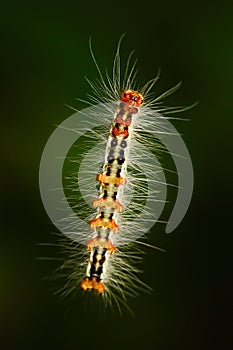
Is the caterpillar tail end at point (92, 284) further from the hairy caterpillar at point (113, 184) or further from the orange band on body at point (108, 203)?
the orange band on body at point (108, 203)

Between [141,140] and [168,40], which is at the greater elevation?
[168,40]

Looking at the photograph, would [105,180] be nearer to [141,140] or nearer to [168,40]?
[141,140]

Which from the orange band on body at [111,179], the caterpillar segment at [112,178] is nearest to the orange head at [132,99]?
the caterpillar segment at [112,178]

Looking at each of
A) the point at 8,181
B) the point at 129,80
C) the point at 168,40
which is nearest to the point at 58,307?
the point at 8,181

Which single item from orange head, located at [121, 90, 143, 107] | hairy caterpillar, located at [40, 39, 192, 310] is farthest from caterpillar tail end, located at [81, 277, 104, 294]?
orange head, located at [121, 90, 143, 107]

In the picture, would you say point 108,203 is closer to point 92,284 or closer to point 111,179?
point 111,179

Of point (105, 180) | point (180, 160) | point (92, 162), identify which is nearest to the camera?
point (105, 180)

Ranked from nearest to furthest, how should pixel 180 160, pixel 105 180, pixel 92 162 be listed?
pixel 105 180
pixel 92 162
pixel 180 160

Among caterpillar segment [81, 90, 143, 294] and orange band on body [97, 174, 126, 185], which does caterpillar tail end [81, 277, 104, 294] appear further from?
orange band on body [97, 174, 126, 185]
